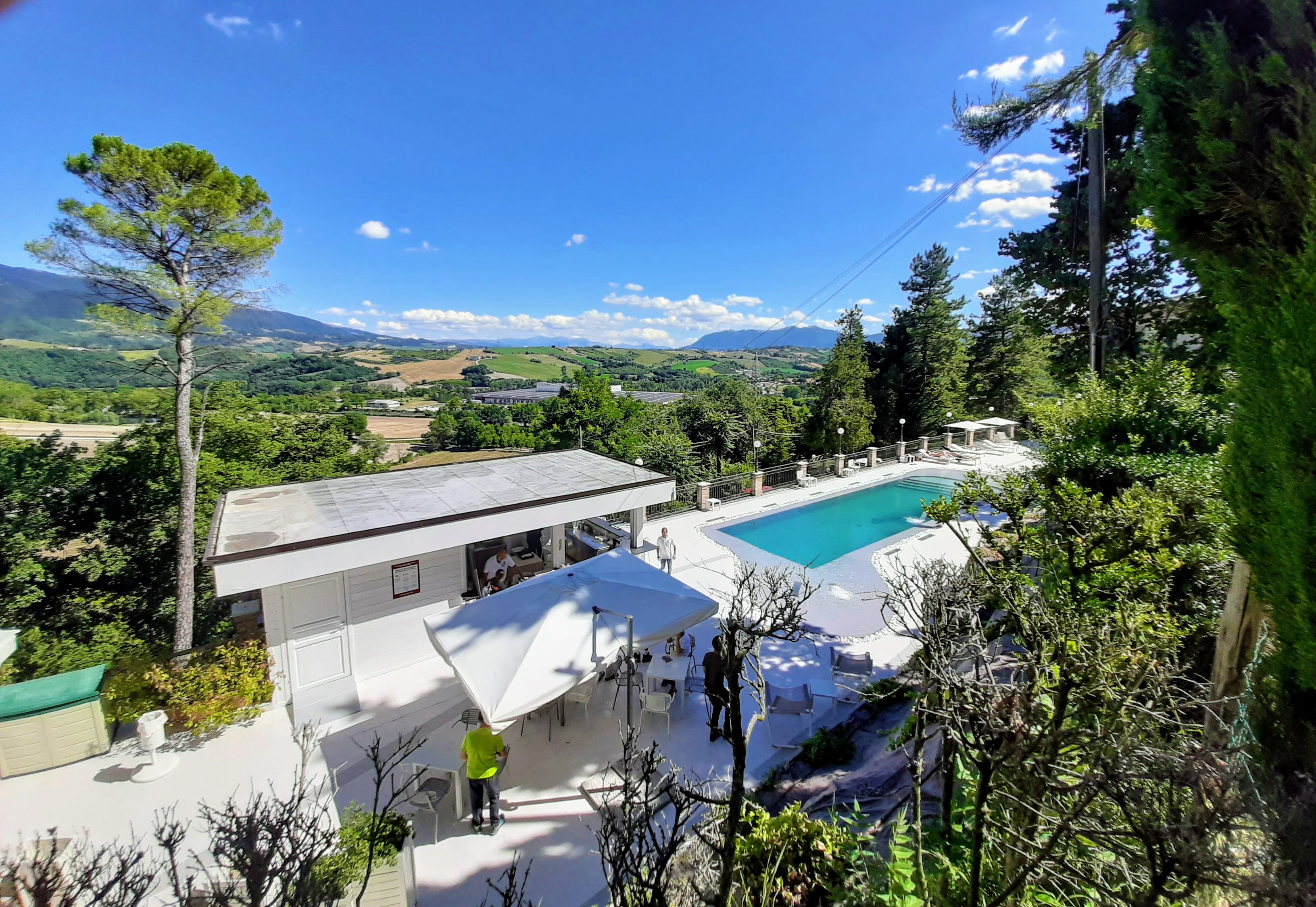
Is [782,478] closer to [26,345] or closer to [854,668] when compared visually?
[854,668]

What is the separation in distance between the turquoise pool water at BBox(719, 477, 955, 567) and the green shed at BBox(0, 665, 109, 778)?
11608 millimetres

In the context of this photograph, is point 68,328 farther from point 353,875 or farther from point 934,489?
point 934,489

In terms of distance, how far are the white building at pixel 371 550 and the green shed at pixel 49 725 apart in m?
1.54

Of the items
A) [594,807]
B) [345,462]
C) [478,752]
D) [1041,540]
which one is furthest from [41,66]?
[1041,540]

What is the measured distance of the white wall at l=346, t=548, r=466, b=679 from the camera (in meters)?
6.51

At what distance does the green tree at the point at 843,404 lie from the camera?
97.1 ft

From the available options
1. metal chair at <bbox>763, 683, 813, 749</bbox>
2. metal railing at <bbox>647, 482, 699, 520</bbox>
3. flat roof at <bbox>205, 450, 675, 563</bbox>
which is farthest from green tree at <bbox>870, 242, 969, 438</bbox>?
metal chair at <bbox>763, 683, 813, 749</bbox>

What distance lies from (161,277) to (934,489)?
882 inches

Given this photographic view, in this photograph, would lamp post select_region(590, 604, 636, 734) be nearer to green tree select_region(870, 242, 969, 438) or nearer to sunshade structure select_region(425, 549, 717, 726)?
sunshade structure select_region(425, 549, 717, 726)

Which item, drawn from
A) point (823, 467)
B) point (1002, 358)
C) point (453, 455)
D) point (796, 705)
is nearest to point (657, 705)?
point (796, 705)

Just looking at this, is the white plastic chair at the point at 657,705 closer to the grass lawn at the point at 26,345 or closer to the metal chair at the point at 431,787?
the metal chair at the point at 431,787

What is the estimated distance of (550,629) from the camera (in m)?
4.87

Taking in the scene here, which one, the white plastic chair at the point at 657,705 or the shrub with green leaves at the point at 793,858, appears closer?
the shrub with green leaves at the point at 793,858

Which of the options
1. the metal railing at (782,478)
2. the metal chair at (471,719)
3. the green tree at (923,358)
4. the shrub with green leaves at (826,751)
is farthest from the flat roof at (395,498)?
the green tree at (923,358)
